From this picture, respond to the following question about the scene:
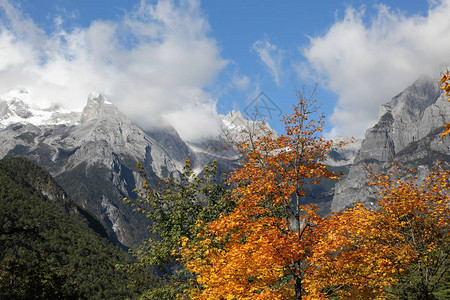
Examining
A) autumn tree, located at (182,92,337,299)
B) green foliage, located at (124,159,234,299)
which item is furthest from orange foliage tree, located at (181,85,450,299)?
green foliage, located at (124,159,234,299)

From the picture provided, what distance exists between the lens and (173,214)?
24.7m

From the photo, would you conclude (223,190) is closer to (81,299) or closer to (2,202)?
(81,299)

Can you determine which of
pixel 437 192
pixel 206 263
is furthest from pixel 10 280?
pixel 437 192

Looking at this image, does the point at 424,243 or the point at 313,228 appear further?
the point at 424,243

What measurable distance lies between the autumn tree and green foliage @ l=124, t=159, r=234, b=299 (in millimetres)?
5055

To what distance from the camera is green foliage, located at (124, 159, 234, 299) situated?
23766mm

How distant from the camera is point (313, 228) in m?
16.8

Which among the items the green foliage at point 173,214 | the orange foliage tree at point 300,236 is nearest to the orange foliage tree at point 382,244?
the orange foliage tree at point 300,236

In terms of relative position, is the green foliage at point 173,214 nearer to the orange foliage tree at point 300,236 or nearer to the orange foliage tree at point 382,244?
the orange foliage tree at point 300,236

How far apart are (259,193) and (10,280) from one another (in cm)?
6714

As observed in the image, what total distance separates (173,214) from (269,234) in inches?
455

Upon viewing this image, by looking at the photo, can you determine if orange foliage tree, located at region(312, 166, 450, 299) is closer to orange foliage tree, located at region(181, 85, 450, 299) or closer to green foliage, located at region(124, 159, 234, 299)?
orange foliage tree, located at region(181, 85, 450, 299)

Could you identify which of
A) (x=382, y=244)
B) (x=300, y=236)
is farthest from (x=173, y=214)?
(x=382, y=244)

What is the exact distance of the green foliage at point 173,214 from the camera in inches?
936
